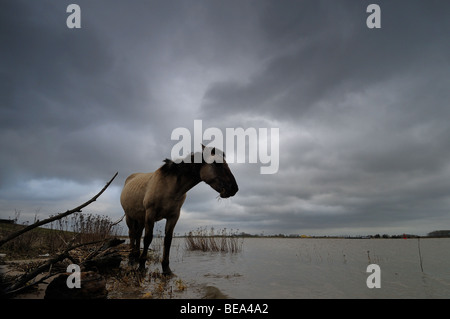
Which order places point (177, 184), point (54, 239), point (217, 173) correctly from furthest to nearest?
point (54, 239), point (177, 184), point (217, 173)

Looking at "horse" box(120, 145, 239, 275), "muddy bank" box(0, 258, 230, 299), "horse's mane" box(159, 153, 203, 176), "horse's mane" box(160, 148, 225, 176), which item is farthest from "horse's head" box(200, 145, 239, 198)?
"muddy bank" box(0, 258, 230, 299)

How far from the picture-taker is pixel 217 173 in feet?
16.7

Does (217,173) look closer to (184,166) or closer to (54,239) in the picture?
(184,166)

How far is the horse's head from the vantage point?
4977mm

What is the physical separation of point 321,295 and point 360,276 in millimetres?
3113

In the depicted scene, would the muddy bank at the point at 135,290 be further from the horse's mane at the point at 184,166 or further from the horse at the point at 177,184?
the horse's mane at the point at 184,166

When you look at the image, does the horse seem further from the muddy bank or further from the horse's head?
the muddy bank

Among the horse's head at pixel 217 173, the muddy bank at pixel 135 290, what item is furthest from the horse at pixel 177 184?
the muddy bank at pixel 135 290

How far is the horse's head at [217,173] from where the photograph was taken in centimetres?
498

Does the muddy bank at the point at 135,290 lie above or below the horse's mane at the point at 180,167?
below

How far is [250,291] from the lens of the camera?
468 centimetres

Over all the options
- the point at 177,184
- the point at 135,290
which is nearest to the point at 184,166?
the point at 177,184

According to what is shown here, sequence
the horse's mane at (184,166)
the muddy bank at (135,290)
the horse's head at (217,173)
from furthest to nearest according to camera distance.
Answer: the horse's mane at (184,166) < the horse's head at (217,173) < the muddy bank at (135,290)
